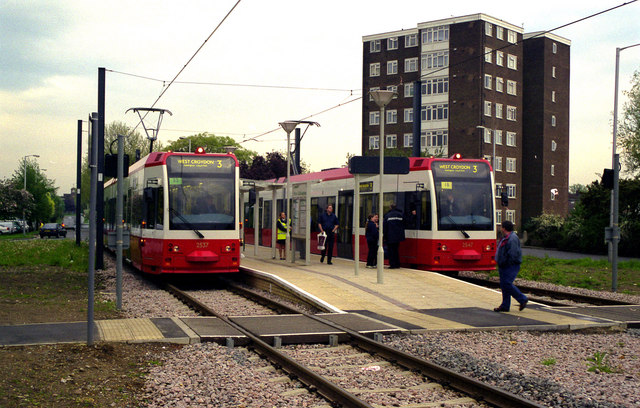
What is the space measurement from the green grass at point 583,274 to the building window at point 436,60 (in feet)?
139

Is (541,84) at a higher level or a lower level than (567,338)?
higher

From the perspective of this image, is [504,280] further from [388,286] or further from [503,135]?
[503,135]

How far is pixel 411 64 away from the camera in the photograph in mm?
72500

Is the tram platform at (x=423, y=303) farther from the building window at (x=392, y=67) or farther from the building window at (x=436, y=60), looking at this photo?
the building window at (x=392, y=67)

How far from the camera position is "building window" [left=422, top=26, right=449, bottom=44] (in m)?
68.2

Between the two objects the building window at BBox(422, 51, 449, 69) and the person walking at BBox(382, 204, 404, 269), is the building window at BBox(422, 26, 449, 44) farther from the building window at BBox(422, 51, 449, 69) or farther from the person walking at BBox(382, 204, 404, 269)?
the person walking at BBox(382, 204, 404, 269)

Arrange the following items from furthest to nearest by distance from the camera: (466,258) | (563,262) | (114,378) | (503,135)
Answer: (503,135) → (563,262) → (466,258) → (114,378)

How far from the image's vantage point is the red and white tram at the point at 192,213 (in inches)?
678

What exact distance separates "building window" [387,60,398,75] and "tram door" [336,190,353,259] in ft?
168

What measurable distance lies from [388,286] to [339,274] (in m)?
2.29

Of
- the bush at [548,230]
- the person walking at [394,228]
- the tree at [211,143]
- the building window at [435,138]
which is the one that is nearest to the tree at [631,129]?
the bush at [548,230]

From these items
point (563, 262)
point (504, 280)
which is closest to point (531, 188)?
point (563, 262)

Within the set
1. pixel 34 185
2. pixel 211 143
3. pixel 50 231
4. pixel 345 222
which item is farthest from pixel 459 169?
pixel 211 143

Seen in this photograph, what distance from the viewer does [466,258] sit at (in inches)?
742
